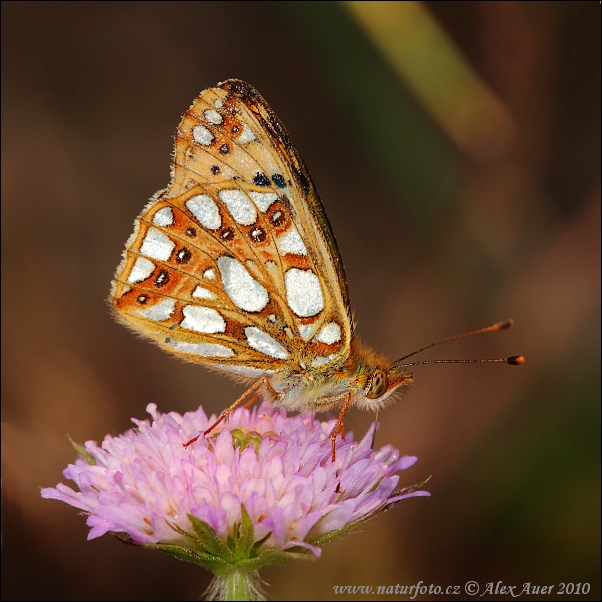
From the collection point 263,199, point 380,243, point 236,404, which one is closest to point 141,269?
point 263,199

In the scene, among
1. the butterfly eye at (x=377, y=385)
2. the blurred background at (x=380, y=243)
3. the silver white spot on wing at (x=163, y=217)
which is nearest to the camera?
the butterfly eye at (x=377, y=385)

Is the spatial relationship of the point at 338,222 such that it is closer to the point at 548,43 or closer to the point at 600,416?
the point at 548,43

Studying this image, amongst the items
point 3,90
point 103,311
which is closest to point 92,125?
point 3,90

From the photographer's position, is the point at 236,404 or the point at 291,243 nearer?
the point at 236,404

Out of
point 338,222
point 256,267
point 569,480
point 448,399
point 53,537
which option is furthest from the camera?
point 338,222

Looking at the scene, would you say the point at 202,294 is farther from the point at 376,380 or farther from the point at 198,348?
the point at 376,380

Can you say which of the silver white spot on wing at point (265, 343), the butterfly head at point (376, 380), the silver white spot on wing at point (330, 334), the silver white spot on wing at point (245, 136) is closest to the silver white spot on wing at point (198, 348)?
the silver white spot on wing at point (265, 343)

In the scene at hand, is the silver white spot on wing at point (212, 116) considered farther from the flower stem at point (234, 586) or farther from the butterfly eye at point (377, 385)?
the flower stem at point (234, 586)

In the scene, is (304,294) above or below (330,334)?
above
